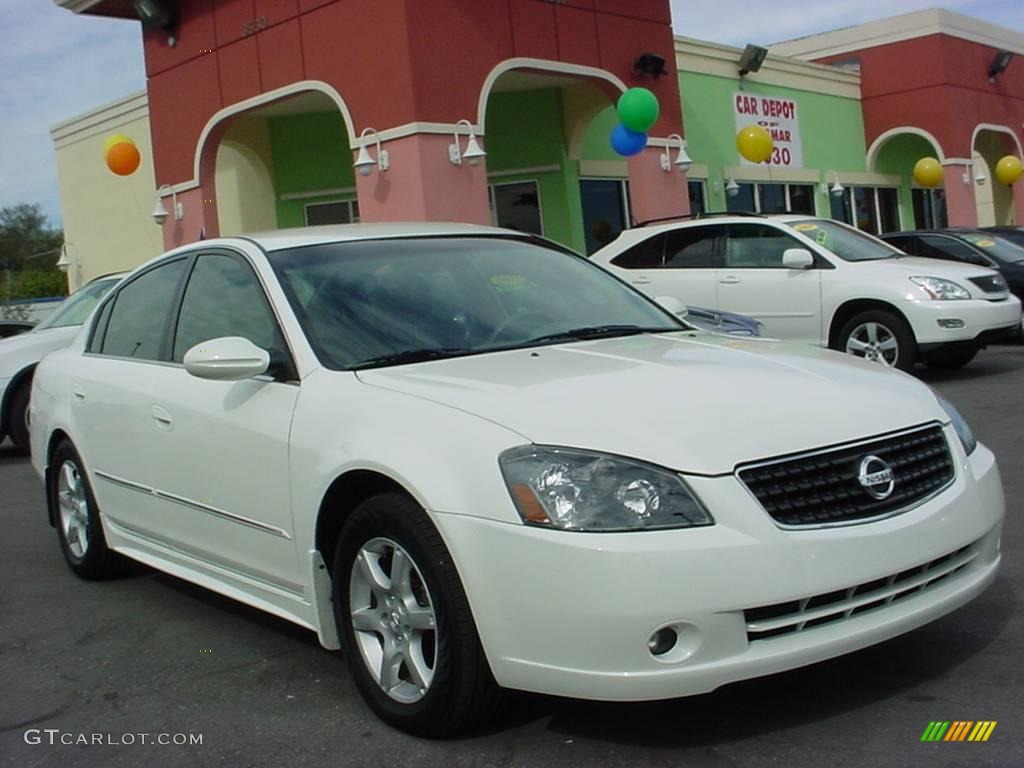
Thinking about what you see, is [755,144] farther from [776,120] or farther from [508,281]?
[508,281]

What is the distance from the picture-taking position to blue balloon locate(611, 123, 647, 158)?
54.3 ft

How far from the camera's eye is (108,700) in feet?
13.4

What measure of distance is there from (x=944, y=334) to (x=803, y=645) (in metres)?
8.36

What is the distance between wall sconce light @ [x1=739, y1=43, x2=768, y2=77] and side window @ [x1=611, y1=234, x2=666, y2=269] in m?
11.4

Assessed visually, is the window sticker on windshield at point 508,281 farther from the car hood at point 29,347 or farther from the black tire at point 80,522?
the car hood at point 29,347

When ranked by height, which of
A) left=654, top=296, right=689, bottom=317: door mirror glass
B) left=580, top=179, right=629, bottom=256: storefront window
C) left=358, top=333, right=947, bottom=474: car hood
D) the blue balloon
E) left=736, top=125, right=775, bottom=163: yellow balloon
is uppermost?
left=736, top=125, right=775, bottom=163: yellow balloon

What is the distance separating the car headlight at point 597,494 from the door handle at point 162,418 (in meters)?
1.92

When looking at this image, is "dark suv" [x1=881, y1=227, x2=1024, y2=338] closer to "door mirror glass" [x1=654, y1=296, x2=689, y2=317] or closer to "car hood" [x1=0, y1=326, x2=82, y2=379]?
"car hood" [x1=0, y1=326, x2=82, y2=379]

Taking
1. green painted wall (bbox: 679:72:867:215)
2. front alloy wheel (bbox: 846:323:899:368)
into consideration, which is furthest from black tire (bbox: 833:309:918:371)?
green painted wall (bbox: 679:72:867:215)

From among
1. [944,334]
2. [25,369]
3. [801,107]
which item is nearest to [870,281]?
[944,334]

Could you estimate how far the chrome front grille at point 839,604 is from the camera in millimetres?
3100

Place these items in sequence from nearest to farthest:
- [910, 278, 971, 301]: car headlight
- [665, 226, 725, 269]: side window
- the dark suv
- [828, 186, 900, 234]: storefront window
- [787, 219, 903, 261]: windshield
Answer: [910, 278, 971, 301]: car headlight < [787, 219, 903, 261]: windshield < [665, 226, 725, 269]: side window < the dark suv < [828, 186, 900, 234]: storefront window

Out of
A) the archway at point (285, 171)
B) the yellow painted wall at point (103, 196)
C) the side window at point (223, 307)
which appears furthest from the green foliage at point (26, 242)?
the side window at point (223, 307)

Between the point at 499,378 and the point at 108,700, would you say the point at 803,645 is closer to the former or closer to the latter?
the point at 499,378
